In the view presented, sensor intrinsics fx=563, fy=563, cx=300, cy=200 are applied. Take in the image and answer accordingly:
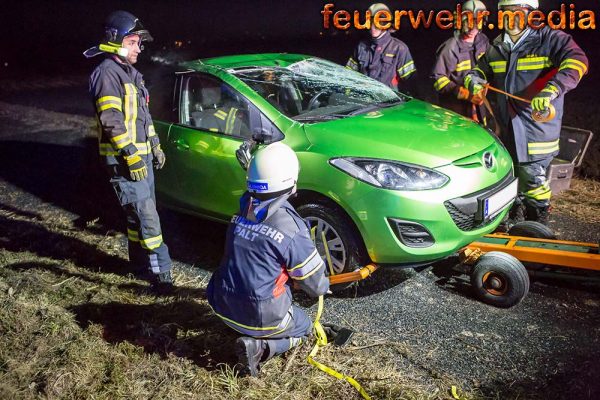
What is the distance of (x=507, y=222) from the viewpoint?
5195 millimetres

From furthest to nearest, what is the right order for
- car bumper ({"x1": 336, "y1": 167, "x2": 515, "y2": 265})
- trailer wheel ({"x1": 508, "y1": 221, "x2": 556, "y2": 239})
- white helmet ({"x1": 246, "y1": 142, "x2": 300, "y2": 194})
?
trailer wheel ({"x1": 508, "y1": 221, "x2": 556, "y2": 239}), car bumper ({"x1": 336, "y1": 167, "x2": 515, "y2": 265}), white helmet ({"x1": 246, "y1": 142, "x2": 300, "y2": 194})

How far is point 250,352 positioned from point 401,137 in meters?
1.83

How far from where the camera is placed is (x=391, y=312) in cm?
391

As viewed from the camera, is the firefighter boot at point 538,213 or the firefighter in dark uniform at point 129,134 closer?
the firefighter in dark uniform at point 129,134

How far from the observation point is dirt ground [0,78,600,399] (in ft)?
10.4

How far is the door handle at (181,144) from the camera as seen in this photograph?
466 centimetres

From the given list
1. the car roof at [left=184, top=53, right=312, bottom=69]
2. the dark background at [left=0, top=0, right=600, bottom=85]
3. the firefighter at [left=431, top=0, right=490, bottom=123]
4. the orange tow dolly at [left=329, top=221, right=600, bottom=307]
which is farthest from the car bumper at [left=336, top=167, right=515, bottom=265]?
the dark background at [left=0, top=0, right=600, bottom=85]

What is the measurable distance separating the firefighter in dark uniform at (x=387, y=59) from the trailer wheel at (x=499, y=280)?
Answer: 314 centimetres

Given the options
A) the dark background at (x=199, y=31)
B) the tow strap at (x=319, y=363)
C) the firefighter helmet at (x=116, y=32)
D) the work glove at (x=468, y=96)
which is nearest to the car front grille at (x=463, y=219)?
the tow strap at (x=319, y=363)

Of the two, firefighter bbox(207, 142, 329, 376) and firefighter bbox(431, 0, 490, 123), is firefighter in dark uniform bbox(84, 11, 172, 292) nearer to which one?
firefighter bbox(207, 142, 329, 376)

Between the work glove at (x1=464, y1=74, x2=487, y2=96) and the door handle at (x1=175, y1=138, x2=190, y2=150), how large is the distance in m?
2.65

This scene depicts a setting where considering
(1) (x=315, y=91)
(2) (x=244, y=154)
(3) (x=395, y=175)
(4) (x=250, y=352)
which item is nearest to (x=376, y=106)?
(1) (x=315, y=91)

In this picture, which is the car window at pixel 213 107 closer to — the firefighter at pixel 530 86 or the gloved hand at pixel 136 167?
the gloved hand at pixel 136 167

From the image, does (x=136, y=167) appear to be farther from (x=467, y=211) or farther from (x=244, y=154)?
(x=467, y=211)
